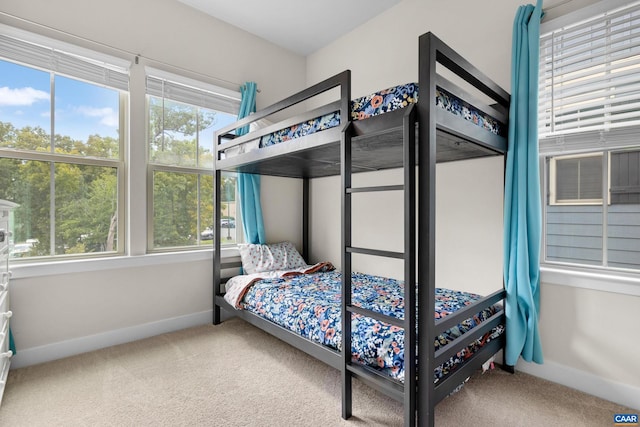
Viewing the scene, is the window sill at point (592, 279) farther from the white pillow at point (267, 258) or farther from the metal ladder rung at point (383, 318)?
the white pillow at point (267, 258)

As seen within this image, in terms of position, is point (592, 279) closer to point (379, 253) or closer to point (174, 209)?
point (379, 253)

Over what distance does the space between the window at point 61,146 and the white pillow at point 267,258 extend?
1052mm

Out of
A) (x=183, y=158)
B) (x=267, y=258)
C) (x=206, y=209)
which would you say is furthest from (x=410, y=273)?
(x=183, y=158)

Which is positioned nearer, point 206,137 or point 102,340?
point 102,340

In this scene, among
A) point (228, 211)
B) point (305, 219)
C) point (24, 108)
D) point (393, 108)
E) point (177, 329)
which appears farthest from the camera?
point (305, 219)

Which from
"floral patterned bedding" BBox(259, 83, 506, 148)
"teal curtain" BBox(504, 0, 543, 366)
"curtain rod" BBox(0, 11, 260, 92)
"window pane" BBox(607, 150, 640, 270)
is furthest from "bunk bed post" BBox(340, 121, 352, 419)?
"curtain rod" BBox(0, 11, 260, 92)

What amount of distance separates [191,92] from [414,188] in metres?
2.46

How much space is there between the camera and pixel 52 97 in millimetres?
2309

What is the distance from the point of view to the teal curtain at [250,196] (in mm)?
3125

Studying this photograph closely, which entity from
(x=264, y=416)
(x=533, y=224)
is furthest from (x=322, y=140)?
(x=264, y=416)

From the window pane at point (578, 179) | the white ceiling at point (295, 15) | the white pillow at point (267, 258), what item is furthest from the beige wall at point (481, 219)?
the white pillow at point (267, 258)

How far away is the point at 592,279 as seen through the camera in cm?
184

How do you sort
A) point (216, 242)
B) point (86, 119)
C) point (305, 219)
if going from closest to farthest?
point (86, 119) < point (216, 242) < point (305, 219)

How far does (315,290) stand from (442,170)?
1369 millimetres
